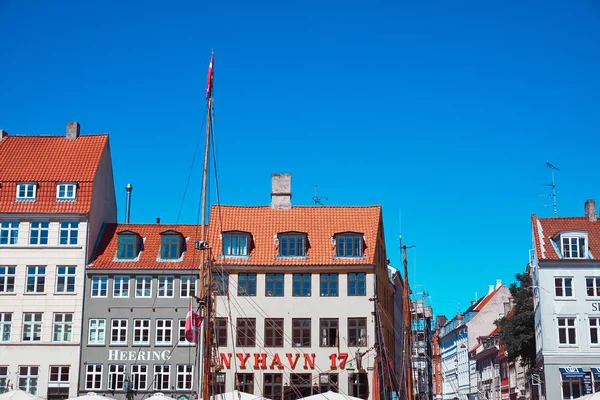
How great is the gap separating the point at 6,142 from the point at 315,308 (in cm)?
2608

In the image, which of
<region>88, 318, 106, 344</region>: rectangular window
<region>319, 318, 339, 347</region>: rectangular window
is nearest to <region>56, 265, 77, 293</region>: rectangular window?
<region>88, 318, 106, 344</region>: rectangular window

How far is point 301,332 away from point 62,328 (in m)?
15.8

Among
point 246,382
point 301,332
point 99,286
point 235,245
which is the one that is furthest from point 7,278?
point 301,332

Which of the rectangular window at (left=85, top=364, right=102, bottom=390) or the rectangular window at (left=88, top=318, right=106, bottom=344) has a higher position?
the rectangular window at (left=88, top=318, right=106, bottom=344)

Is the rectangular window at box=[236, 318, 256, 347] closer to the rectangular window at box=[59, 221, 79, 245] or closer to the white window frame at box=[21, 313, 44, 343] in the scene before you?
the rectangular window at box=[59, 221, 79, 245]

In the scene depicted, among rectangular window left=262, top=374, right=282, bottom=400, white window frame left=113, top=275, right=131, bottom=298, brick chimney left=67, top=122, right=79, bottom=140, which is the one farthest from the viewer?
brick chimney left=67, top=122, right=79, bottom=140

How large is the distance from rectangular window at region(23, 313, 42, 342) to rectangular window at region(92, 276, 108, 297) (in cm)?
392

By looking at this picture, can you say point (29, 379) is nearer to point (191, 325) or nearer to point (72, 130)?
point (72, 130)

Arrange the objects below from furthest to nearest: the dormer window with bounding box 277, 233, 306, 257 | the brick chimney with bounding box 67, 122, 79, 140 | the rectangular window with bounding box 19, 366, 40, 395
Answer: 1. the brick chimney with bounding box 67, 122, 79, 140
2. the dormer window with bounding box 277, 233, 306, 257
3. the rectangular window with bounding box 19, 366, 40, 395

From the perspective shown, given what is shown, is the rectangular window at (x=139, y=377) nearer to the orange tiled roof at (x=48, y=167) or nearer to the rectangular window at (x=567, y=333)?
the orange tiled roof at (x=48, y=167)

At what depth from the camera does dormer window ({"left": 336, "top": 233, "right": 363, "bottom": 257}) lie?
6531cm

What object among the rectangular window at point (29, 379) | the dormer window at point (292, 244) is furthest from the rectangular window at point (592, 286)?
the rectangular window at point (29, 379)

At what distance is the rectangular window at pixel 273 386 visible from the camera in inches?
2488

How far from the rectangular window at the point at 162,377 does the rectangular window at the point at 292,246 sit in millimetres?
10679
